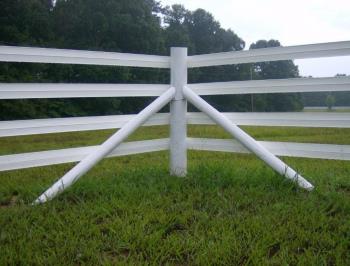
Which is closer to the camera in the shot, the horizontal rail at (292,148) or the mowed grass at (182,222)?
the mowed grass at (182,222)

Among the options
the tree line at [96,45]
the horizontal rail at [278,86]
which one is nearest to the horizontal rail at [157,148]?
the horizontal rail at [278,86]

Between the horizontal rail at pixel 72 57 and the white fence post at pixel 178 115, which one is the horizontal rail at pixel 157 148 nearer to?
the white fence post at pixel 178 115

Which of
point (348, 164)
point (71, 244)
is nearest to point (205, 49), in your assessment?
point (348, 164)

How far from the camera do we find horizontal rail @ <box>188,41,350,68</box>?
393 centimetres

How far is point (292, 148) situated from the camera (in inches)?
166

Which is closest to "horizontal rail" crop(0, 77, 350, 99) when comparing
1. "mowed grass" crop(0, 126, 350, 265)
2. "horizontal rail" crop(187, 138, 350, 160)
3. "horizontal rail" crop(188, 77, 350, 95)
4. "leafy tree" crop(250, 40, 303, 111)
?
"horizontal rail" crop(188, 77, 350, 95)

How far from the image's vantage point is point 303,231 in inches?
117

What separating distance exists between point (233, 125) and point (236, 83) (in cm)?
49

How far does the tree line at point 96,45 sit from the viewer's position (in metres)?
28.1

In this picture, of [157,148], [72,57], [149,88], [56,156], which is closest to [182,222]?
[56,156]

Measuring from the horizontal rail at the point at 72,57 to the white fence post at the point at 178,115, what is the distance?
171 mm

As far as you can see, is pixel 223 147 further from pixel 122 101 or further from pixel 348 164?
pixel 122 101

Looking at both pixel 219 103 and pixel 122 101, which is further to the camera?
pixel 219 103

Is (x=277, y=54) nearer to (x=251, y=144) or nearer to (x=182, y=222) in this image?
(x=251, y=144)
